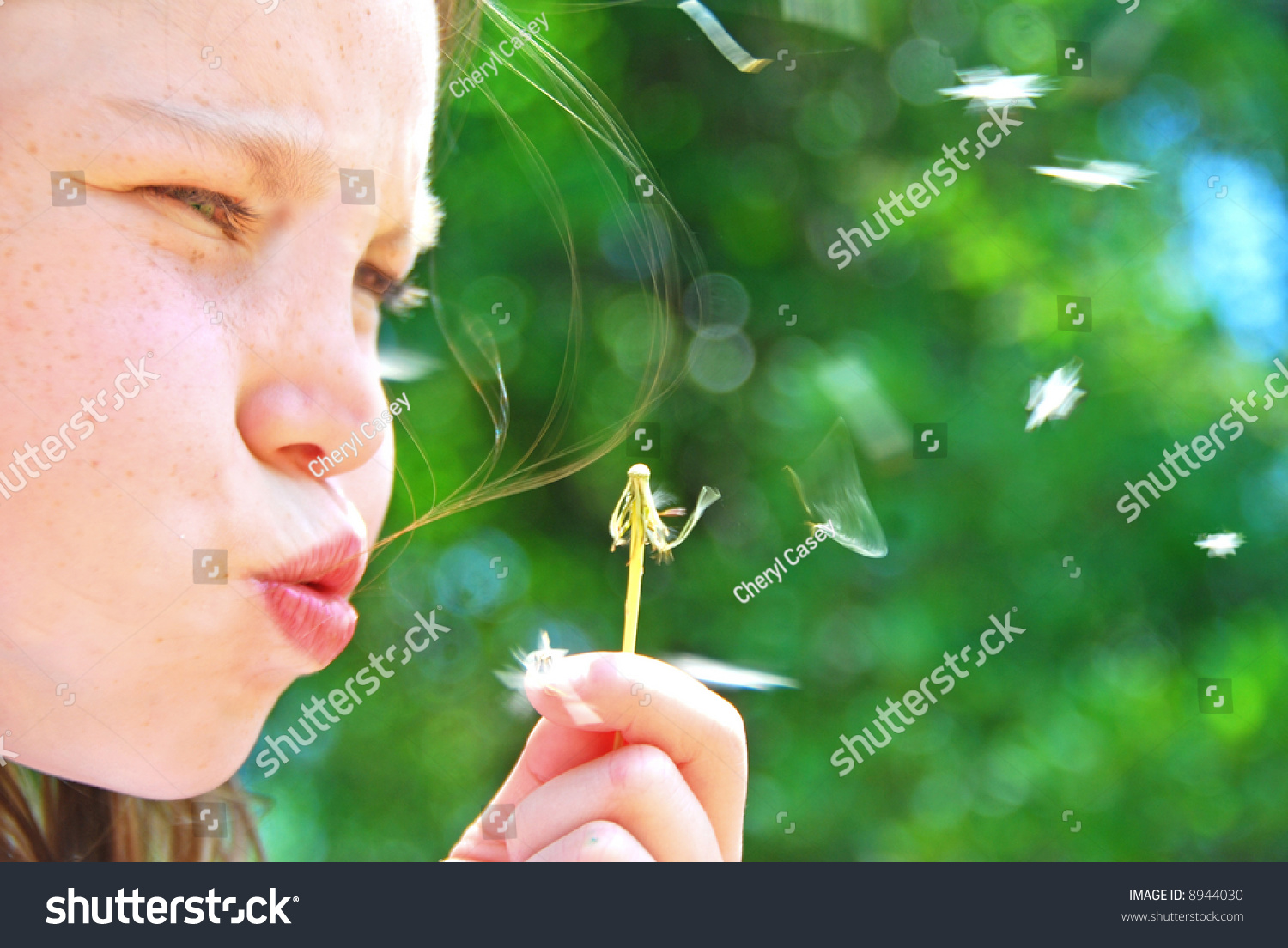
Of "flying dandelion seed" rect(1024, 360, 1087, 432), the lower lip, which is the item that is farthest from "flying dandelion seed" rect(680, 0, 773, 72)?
the lower lip

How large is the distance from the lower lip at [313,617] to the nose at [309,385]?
0.24 feet

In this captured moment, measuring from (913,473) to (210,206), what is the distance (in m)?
1.01

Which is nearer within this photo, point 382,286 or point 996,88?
point 382,286

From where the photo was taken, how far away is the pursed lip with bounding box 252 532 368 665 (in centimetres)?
57

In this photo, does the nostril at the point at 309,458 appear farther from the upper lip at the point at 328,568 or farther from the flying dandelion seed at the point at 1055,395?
the flying dandelion seed at the point at 1055,395

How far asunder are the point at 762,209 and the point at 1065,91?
1.47ft

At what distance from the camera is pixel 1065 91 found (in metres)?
1.31

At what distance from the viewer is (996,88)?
1.27 metres

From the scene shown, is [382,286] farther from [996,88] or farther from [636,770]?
[996,88]

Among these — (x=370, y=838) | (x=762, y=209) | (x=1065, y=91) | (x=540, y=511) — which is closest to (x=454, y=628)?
(x=540, y=511)

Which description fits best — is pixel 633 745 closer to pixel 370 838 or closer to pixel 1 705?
pixel 1 705

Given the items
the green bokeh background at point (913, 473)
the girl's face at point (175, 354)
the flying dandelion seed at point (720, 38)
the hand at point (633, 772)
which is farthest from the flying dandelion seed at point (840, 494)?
the girl's face at point (175, 354)

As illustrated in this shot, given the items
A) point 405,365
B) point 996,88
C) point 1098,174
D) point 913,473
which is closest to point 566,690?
point 405,365

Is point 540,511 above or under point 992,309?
under
